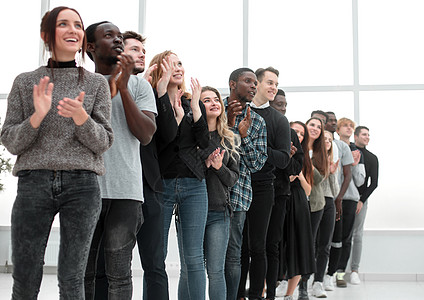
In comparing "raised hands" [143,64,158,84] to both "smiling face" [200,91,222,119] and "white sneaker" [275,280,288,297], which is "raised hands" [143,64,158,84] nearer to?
"smiling face" [200,91,222,119]

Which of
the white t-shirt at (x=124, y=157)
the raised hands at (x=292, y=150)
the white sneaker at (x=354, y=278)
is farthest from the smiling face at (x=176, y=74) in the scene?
the white sneaker at (x=354, y=278)

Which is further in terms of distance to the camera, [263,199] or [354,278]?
[354,278]

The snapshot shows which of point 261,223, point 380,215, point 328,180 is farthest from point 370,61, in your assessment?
point 261,223

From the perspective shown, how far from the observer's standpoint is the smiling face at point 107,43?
2.25 m

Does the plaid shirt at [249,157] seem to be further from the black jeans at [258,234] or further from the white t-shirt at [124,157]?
the white t-shirt at [124,157]

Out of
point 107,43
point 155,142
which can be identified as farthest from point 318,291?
point 107,43

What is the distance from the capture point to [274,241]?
362cm

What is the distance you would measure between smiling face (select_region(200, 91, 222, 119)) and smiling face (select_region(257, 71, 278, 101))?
28.4 inches

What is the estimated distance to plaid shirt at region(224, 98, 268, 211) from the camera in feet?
10.2

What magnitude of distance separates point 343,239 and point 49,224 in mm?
3947

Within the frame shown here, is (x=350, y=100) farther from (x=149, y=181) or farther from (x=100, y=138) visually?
(x=100, y=138)

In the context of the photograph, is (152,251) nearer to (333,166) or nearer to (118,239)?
(118,239)

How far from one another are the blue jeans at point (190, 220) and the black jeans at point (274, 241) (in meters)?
1.13

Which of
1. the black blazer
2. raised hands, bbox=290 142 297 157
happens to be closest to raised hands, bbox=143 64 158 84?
the black blazer
